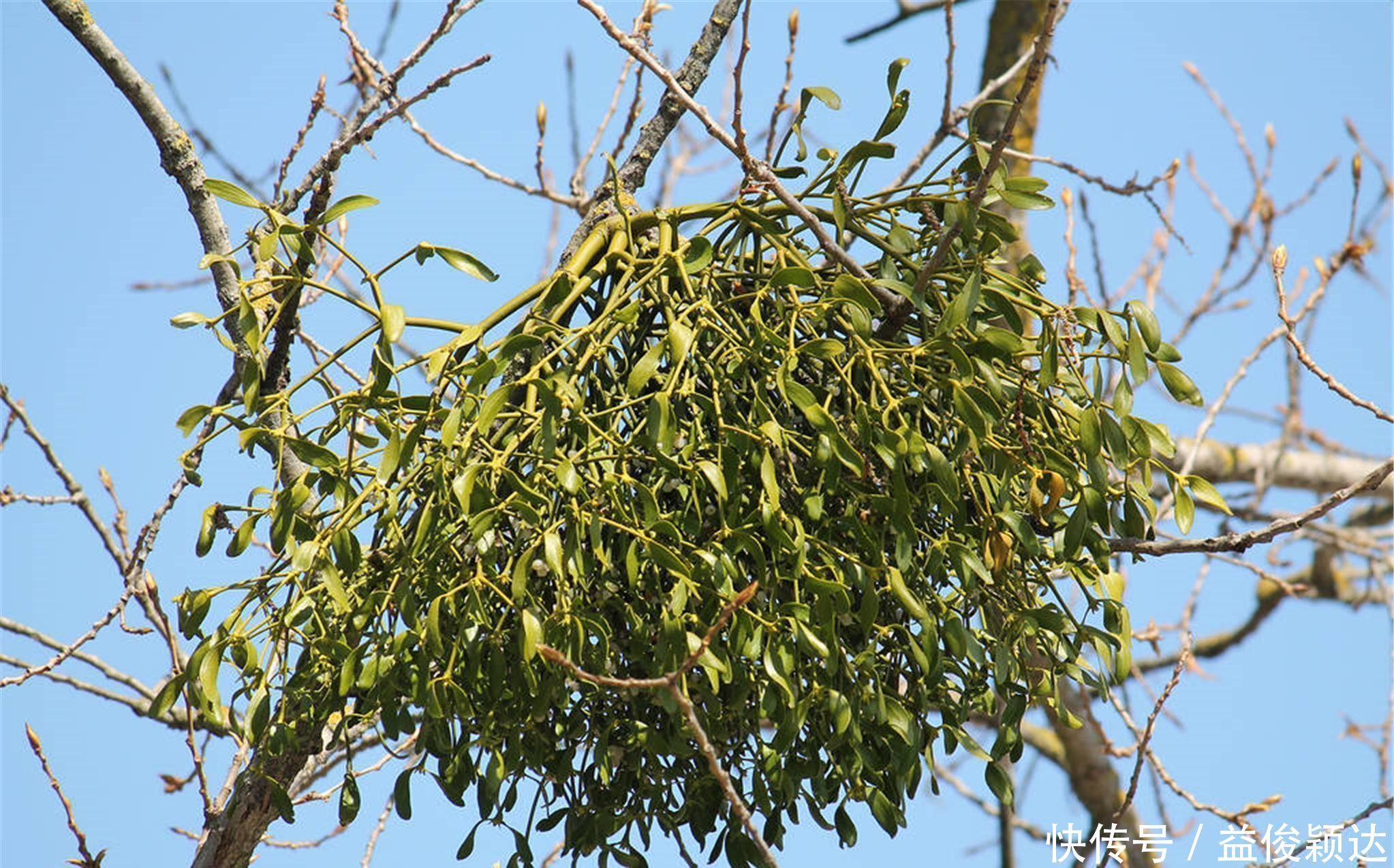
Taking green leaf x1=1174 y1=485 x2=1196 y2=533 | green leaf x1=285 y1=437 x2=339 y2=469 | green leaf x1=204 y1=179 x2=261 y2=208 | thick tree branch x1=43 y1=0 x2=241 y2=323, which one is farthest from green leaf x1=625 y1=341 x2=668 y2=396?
thick tree branch x1=43 y1=0 x2=241 y2=323

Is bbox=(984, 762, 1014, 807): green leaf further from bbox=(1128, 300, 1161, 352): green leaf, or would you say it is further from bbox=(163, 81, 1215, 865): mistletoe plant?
bbox=(1128, 300, 1161, 352): green leaf

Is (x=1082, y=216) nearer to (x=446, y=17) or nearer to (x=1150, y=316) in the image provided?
(x=446, y=17)

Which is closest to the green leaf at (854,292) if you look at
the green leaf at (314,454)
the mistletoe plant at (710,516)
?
the mistletoe plant at (710,516)

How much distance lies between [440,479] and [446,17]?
92 centimetres

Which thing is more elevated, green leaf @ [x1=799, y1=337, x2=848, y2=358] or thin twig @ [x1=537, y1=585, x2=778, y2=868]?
green leaf @ [x1=799, y1=337, x2=848, y2=358]

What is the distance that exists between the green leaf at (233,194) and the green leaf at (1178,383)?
869 millimetres

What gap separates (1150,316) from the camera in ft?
4.51

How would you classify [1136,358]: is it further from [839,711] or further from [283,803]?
[283,803]

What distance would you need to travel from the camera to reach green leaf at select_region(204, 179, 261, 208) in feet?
4.57

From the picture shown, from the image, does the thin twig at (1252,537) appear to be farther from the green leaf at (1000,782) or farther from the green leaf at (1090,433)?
the green leaf at (1000,782)

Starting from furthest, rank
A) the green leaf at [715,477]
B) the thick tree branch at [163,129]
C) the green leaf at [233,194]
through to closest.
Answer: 1. the thick tree branch at [163,129]
2. the green leaf at [233,194]
3. the green leaf at [715,477]

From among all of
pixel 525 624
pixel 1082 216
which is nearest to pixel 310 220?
pixel 525 624

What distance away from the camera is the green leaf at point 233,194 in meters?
1.39

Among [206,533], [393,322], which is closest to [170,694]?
[206,533]
